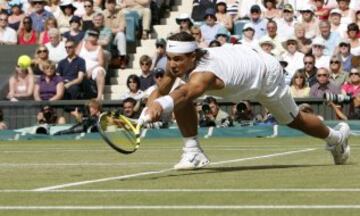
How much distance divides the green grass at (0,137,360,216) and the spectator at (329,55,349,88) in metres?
5.53

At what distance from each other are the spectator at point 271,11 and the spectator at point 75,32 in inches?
156

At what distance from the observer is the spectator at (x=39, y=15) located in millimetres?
26781

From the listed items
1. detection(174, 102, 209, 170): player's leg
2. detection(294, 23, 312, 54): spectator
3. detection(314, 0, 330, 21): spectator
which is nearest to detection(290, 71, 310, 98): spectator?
detection(294, 23, 312, 54): spectator

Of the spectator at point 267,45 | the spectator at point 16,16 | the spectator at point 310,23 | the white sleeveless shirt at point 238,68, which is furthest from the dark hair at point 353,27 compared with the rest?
the white sleeveless shirt at point 238,68

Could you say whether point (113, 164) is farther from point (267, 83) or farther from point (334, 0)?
point (334, 0)

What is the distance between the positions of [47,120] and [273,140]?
5.43 metres

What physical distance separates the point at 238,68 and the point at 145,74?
12.4 metres

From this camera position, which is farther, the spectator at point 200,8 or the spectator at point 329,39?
the spectator at point 200,8

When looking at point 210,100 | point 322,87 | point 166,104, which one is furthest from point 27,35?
point 166,104

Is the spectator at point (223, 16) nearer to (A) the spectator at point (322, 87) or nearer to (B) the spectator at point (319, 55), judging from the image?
(B) the spectator at point (319, 55)

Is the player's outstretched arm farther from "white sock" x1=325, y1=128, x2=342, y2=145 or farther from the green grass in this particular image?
"white sock" x1=325, y1=128, x2=342, y2=145

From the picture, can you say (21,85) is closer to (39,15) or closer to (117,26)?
(117,26)

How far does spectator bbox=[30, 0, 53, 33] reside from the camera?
2678 centimetres

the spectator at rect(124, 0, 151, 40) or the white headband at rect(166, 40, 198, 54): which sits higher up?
the white headband at rect(166, 40, 198, 54)
